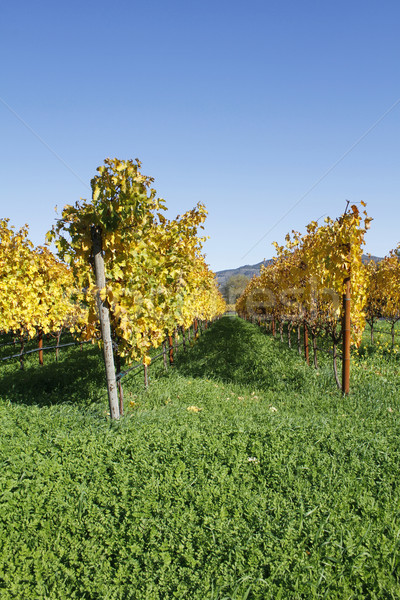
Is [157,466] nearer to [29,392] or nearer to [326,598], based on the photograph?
[326,598]

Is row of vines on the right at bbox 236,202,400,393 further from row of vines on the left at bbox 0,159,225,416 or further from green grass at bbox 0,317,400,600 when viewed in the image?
row of vines on the left at bbox 0,159,225,416

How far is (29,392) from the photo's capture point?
267 inches

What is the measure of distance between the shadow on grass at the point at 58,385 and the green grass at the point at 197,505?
1.02 m

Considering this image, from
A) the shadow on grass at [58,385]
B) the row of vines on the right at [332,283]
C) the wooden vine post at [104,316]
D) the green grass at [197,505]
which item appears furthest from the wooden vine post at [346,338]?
the shadow on grass at [58,385]

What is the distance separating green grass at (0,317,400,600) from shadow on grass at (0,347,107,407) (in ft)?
3.33

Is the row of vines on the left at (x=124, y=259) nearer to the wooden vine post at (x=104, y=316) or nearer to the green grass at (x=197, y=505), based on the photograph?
the wooden vine post at (x=104, y=316)

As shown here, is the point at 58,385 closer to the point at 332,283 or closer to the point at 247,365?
the point at 247,365

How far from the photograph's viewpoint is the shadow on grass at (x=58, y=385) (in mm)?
6199

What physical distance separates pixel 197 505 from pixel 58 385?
5.31m

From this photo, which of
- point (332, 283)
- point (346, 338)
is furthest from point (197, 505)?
point (332, 283)

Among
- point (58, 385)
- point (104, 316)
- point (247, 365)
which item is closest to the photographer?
point (104, 316)

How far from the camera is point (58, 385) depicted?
7535 millimetres

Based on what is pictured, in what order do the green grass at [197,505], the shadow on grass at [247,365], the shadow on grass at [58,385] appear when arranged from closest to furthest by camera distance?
the green grass at [197,505], the shadow on grass at [58,385], the shadow on grass at [247,365]

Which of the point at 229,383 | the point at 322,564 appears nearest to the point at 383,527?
the point at 322,564
